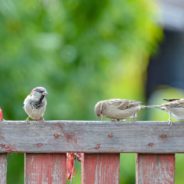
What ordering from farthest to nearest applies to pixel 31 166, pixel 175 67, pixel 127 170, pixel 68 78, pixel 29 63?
pixel 175 67 → pixel 127 170 → pixel 68 78 → pixel 29 63 → pixel 31 166

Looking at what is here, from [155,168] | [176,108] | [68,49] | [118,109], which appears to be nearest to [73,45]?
[68,49]

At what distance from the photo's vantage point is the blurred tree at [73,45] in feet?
30.3

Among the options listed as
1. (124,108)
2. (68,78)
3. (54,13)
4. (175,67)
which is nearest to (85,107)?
(68,78)

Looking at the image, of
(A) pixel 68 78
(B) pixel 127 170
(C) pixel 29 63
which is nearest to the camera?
(C) pixel 29 63

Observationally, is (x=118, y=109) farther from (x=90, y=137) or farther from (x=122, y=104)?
(x=90, y=137)

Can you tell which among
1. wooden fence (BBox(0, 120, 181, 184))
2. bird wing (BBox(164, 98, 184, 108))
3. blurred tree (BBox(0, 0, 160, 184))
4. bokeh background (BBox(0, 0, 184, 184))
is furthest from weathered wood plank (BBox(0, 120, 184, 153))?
blurred tree (BBox(0, 0, 160, 184))

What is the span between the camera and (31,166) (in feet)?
13.1

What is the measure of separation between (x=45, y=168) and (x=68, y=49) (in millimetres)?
6329

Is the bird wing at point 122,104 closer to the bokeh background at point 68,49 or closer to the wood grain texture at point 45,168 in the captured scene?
the wood grain texture at point 45,168

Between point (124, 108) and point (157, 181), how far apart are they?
0.39 metres

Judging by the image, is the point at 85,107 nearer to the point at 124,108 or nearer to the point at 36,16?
the point at 36,16

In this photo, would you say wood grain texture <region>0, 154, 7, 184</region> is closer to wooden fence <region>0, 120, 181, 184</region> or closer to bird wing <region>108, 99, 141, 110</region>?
wooden fence <region>0, 120, 181, 184</region>

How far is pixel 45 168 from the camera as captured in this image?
159 inches

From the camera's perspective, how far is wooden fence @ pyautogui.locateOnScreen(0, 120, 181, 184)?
13.1ft
